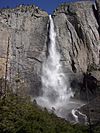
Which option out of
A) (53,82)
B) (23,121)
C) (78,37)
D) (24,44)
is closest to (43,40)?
(24,44)

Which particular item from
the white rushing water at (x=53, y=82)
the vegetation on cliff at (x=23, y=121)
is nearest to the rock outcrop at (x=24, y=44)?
the white rushing water at (x=53, y=82)

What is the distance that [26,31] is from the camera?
73875 mm

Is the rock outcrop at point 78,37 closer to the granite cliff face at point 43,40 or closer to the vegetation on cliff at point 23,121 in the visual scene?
the granite cliff face at point 43,40

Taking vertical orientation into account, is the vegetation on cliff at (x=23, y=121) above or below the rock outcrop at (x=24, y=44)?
below

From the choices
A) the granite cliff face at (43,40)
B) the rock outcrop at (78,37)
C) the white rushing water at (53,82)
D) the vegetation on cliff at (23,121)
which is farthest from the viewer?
the rock outcrop at (78,37)

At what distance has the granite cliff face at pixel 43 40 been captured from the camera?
70.8 metres

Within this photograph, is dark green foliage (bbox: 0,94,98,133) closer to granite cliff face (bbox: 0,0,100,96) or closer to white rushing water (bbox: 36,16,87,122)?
white rushing water (bbox: 36,16,87,122)

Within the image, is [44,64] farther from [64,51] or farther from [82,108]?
[82,108]

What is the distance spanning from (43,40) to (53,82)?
8616 mm

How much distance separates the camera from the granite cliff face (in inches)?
2786

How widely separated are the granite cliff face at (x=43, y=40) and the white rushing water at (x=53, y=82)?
3.08 feet

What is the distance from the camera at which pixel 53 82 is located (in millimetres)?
72250

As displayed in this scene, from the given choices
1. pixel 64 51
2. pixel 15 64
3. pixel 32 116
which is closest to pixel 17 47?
pixel 15 64

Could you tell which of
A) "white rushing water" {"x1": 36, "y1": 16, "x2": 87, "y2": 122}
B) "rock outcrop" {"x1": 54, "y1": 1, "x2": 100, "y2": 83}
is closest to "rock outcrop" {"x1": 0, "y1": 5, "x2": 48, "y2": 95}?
"white rushing water" {"x1": 36, "y1": 16, "x2": 87, "y2": 122}
